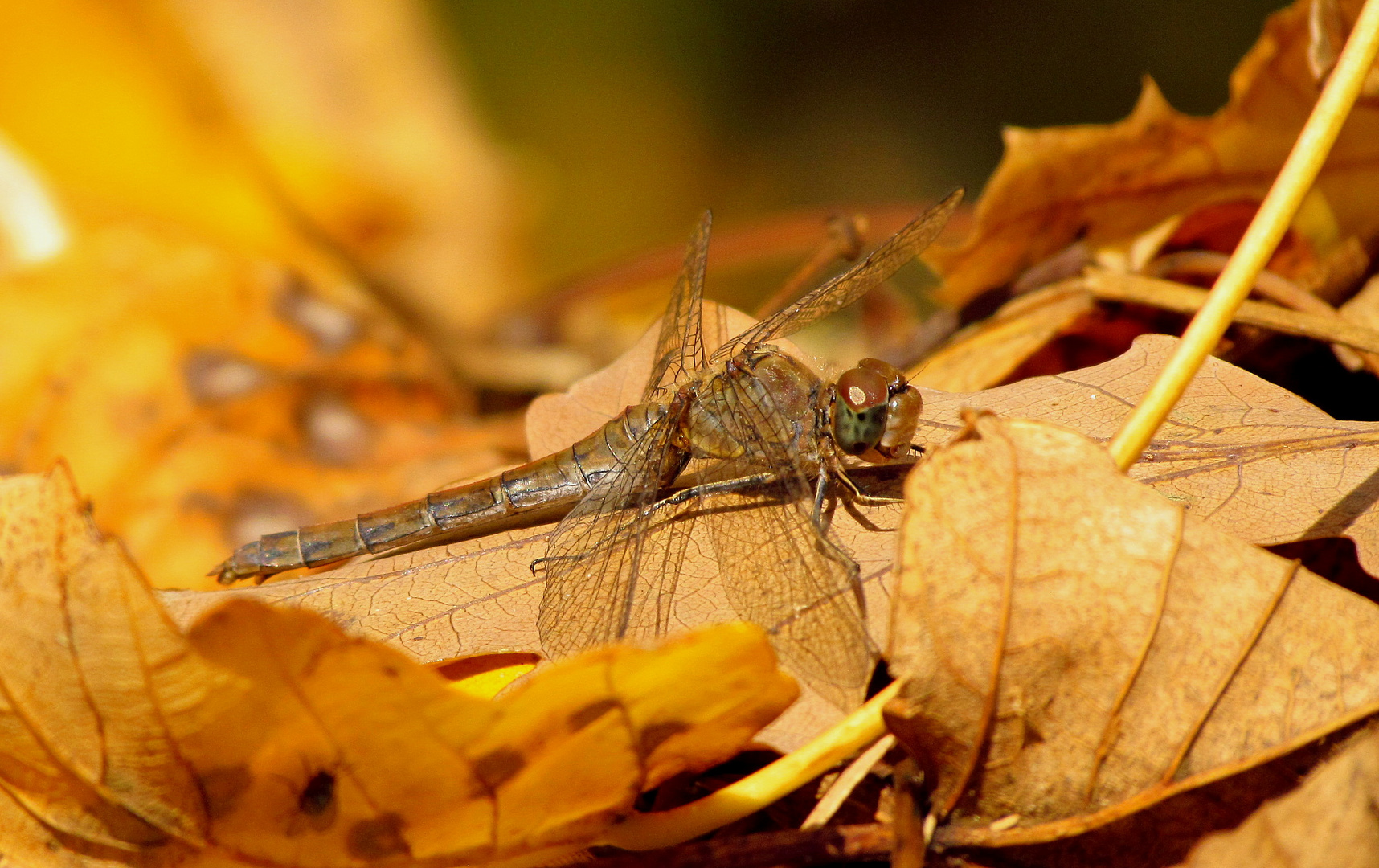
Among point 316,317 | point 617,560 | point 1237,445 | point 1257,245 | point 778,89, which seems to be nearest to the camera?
point 1257,245

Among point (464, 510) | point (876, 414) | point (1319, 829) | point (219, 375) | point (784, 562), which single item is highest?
point (219, 375)

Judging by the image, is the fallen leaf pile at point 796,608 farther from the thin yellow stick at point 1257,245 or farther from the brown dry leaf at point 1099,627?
the thin yellow stick at point 1257,245

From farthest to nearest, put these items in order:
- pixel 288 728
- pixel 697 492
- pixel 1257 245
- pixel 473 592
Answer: pixel 697 492 < pixel 473 592 < pixel 1257 245 < pixel 288 728

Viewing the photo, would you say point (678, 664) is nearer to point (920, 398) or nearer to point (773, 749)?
point (773, 749)

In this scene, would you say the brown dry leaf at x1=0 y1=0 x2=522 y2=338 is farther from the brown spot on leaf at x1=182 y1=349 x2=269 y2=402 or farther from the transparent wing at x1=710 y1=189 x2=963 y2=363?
the transparent wing at x1=710 y1=189 x2=963 y2=363

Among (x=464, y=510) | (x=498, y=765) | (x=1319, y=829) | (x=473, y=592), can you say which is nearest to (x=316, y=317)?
(x=464, y=510)

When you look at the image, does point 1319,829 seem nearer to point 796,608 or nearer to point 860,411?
point 796,608

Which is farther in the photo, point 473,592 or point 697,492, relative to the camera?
point 697,492
